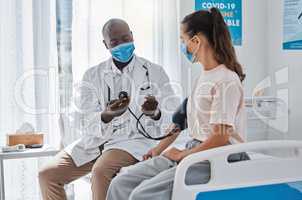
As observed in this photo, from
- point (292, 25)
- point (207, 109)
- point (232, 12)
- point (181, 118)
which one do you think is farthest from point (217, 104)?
point (232, 12)

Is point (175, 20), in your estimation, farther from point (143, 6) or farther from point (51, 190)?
point (51, 190)

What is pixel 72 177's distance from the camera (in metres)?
2.21

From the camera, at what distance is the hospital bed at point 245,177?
1.38 metres

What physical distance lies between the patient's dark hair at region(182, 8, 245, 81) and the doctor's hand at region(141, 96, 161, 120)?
27.4 inches

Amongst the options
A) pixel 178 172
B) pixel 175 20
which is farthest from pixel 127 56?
pixel 178 172

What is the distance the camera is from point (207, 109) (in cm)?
165

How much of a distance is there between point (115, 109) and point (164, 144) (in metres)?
0.41

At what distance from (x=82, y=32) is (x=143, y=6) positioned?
500 mm

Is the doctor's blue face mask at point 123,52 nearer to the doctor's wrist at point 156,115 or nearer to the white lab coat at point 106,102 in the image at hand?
the white lab coat at point 106,102

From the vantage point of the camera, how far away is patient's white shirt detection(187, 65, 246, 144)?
1.57 m

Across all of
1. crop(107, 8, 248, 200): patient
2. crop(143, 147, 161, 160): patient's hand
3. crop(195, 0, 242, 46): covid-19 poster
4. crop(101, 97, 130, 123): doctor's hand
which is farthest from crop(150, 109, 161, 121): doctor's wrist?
crop(195, 0, 242, 46): covid-19 poster

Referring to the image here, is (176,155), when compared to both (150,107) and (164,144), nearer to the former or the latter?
(164,144)

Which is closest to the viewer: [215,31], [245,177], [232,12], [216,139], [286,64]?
[245,177]

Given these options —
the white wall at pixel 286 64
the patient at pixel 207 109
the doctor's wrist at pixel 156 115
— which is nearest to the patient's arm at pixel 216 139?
the patient at pixel 207 109
